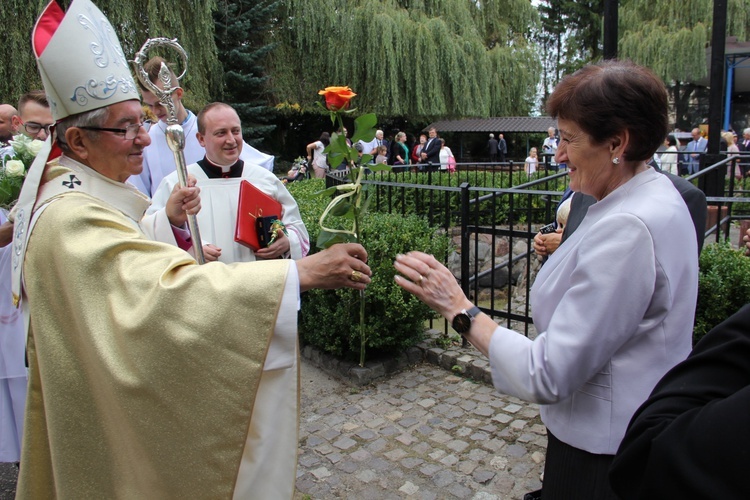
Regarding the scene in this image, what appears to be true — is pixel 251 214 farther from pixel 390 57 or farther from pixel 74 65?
pixel 390 57

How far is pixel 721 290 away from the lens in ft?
10.4

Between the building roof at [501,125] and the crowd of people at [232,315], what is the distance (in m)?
28.5

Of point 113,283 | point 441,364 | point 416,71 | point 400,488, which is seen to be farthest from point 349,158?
point 416,71

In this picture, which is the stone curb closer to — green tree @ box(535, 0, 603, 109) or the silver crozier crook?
the silver crozier crook

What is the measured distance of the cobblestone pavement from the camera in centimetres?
307

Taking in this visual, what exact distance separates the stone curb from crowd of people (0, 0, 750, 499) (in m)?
2.55

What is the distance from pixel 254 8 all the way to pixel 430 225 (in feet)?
54.6

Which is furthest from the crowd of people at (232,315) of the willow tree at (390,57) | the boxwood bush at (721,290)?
the willow tree at (390,57)

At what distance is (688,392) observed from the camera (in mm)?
884

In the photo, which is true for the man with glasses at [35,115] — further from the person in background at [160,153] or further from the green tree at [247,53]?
the green tree at [247,53]

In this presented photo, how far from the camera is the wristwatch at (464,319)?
163 cm

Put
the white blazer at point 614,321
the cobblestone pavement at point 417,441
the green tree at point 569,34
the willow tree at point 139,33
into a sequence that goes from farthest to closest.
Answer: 1. the green tree at point 569,34
2. the willow tree at point 139,33
3. the cobblestone pavement at point 417,441
4. the white blazer at point 614,321

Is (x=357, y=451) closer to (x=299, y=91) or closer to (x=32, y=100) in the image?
(x=32, y=100)

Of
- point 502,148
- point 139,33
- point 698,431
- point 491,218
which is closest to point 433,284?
point 698,431
